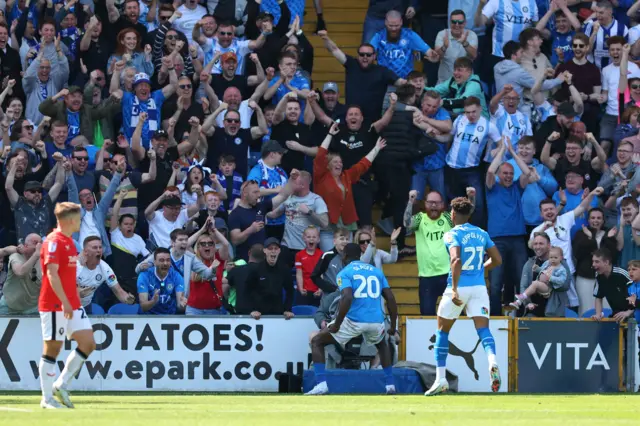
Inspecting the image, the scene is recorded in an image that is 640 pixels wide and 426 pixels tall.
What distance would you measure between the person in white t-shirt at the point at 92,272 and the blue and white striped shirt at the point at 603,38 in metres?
8.76

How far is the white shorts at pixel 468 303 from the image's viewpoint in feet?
46.2

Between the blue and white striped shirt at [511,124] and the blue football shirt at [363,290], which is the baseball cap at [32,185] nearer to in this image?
the blue football shirt at [363,290]

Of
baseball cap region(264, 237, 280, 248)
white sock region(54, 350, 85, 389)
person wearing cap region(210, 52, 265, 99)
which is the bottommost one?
white sock region(54, 350, 85, 389)

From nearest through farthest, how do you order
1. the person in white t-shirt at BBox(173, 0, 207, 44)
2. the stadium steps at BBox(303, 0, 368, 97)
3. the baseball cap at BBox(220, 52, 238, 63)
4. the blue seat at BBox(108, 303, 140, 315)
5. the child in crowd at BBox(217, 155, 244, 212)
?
1. the blue seat at BBox(108, 303, 140, 315)
2. the child in crowd at BBox(217, 155, 244, 212)
3. the baseball cap at BBox(220, 52, 238, 63)
4. the person in white t-shirt at BBox(173, 0, 207, 44)
5. the stadium steps at BBox(303, 0, 368, 97)

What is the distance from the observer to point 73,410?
11.5 meters

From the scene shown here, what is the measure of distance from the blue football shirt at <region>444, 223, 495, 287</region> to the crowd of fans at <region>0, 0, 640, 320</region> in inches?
128

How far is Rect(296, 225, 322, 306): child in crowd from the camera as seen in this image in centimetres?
1786

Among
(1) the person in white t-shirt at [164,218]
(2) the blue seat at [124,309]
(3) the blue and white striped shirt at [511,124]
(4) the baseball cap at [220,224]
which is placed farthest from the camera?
(3) the blue and white striped shirt at [511,124]

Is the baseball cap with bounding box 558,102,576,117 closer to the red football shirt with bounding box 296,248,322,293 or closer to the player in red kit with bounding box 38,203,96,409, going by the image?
the red football shirt with bounding box 296,248,322,293

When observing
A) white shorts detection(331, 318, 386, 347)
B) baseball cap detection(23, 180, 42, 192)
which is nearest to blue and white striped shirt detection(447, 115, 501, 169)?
white shorts detection(331, 318, 386, 347)

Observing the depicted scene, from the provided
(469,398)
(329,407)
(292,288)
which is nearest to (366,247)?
(292,288)

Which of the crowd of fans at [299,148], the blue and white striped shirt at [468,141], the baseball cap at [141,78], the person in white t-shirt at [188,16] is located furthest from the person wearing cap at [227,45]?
the blue and white striped shirt at [468,141]

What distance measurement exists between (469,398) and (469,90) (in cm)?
689

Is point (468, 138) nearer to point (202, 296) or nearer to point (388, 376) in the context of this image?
point (202, 296)
